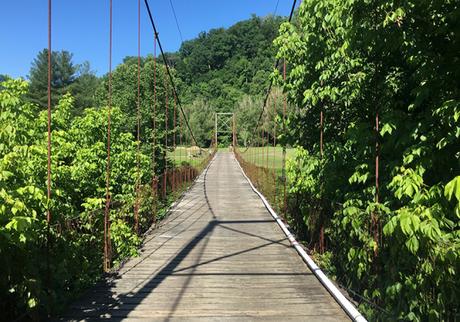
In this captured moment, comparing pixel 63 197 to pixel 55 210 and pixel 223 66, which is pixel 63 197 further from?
pixel 223 66

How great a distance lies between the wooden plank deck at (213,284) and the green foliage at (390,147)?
0.52 meters

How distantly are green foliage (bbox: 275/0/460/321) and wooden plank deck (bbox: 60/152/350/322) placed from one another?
1.71 ft

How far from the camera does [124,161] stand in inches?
436

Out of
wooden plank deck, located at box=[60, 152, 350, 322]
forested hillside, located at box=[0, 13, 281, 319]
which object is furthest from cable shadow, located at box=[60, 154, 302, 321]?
forested hillside, located at box=[0, 13, 281, 319]

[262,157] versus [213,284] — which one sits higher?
[262,157]

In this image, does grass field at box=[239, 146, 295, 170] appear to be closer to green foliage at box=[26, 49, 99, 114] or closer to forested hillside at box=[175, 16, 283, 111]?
green foliage at box=[26, 49, 99, 114]

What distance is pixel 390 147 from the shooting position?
423 centimetres

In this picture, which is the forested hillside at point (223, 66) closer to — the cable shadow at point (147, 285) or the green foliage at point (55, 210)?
the green foliage at point (55, 210)

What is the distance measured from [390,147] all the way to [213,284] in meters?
2.34

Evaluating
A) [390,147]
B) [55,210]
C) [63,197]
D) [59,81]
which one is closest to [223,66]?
[59,81]

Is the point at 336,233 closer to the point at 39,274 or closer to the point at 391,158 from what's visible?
the point at 391,158

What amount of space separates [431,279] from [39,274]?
2.94m

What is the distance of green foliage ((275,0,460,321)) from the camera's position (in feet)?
9.45

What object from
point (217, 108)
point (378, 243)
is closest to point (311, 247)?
point (378, 243)
